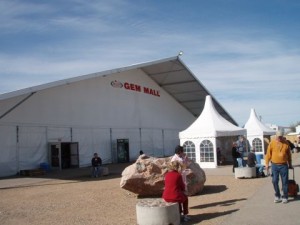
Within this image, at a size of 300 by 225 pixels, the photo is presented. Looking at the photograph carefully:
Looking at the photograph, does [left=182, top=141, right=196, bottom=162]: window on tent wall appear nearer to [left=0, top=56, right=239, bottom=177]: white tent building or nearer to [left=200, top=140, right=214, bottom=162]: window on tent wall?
[left=200, top=140, right=214, bottom=162]: window on tent wall

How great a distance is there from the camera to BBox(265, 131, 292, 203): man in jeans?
8.65m

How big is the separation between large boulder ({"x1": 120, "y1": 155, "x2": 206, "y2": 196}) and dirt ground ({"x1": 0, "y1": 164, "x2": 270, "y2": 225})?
0.38 metres

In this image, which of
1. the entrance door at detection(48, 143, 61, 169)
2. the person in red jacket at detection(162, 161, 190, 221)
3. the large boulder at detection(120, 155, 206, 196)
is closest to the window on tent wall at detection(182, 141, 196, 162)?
the entrance door at detection(48, 143, 61, 169)

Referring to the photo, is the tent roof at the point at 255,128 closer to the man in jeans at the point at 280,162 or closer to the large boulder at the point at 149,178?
the large boulder at the point at 149,178

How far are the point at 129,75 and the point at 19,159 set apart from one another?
44.6 ft

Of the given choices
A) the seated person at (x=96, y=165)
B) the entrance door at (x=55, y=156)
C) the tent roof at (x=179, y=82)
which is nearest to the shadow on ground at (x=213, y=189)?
the seated person at (x=96, y=165)

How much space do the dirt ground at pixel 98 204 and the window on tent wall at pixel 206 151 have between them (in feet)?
20.7

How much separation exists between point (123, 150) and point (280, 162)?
24057 mm

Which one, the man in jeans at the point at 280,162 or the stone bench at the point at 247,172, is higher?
the man in jeans at the point at 280,162

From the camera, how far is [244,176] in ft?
49.2

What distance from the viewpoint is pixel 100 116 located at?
30406 millimetres

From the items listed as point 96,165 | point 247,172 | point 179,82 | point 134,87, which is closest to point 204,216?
point 247,172

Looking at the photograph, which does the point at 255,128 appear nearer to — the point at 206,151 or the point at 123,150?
the point at 206,151

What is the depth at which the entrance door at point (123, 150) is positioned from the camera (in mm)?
31641
